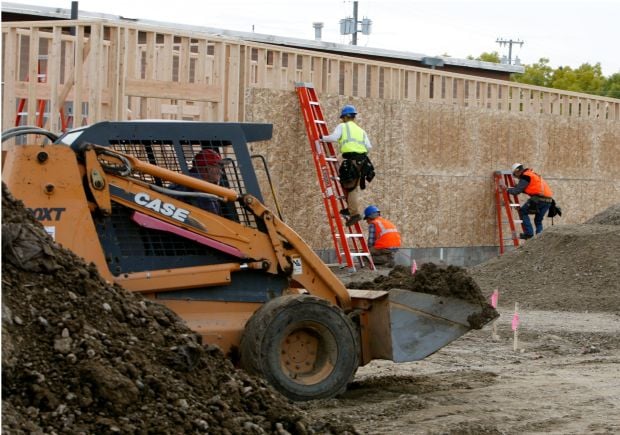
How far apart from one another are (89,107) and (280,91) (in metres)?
4.18

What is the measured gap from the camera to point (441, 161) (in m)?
23.5

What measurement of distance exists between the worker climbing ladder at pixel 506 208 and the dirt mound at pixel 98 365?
18081 mm

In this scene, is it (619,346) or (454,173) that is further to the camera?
(454,173)

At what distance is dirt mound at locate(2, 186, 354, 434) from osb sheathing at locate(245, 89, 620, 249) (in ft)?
39.6

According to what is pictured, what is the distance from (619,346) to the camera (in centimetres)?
1281

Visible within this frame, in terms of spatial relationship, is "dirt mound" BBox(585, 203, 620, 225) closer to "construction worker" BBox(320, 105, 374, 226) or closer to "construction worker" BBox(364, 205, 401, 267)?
"construction worker" BBox(364, 205, 401, 267)

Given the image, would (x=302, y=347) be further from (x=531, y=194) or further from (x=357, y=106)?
(x=531, y=194)

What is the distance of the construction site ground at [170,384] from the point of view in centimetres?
585

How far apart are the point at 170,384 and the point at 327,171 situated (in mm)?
13643

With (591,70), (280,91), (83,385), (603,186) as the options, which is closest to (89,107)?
(280,91)

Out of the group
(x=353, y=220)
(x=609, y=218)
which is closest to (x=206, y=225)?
(x=353, y=220)

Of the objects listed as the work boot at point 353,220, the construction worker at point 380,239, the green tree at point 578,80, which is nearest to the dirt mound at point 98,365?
the work boot at point 353,220

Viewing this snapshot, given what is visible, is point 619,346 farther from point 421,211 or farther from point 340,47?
point 340,47

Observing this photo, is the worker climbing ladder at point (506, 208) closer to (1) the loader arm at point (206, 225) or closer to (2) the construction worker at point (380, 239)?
(2) the construction worker at point (380, 239)
